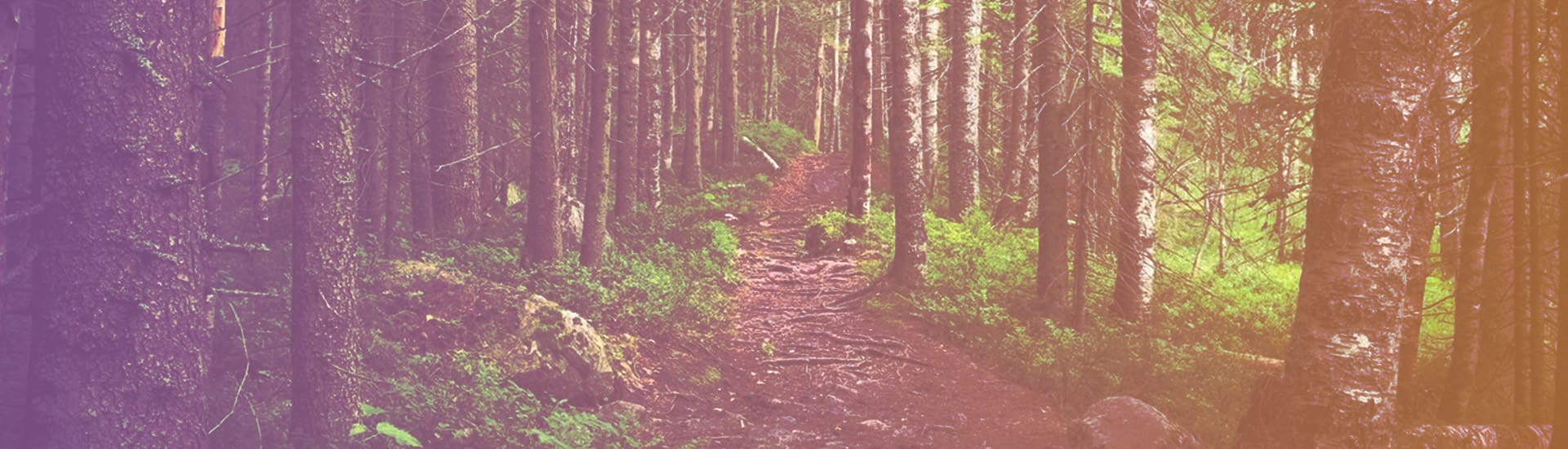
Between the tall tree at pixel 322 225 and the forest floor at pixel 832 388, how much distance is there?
10.3 feet

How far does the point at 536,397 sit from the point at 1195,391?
7.17 metres

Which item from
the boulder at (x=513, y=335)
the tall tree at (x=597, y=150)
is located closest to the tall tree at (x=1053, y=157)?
the boulder at (x=513, y=335)

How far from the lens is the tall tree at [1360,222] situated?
18.7 ft

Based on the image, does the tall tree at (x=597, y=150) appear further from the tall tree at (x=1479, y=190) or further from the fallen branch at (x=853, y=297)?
the tall tree at (x=1479, y=190)

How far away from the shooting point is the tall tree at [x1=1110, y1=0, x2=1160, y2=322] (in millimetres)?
12570

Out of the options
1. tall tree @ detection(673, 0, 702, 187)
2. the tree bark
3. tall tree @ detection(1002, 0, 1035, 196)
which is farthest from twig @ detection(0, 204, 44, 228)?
tall tree @ detection(673, 0, 702, 187)

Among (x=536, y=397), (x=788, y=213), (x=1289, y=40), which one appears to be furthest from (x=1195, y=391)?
(x=788, y=213)

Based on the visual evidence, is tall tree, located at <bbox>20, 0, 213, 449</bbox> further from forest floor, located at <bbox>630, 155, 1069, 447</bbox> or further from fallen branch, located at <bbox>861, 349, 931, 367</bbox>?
fallen branch, located at <bbox>861, 349, 931, 367</bbox>

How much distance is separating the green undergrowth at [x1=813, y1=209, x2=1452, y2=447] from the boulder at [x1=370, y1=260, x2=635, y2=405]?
4.84 m

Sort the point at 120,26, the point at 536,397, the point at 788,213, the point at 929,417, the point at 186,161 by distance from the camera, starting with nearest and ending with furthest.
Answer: the point at 120,26 < the point at 186,161 < the point at 536,397 < the point at 929,417 < the point at 788,213

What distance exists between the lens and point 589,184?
614 inches

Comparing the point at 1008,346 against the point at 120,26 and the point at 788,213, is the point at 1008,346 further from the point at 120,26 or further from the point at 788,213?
the point at 788,213

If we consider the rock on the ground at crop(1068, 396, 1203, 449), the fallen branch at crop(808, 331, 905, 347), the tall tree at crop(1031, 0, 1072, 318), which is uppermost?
the tall tree at crop(1031, 0, 1072, 318)

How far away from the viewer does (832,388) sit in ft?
37.6
